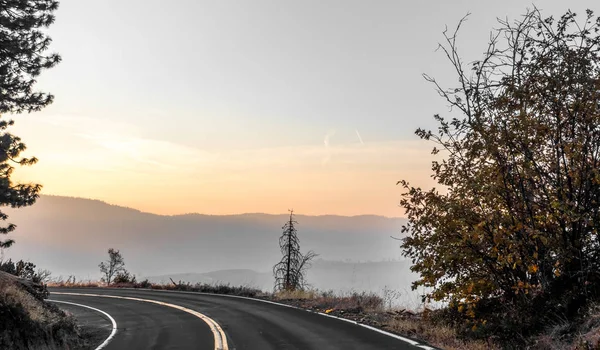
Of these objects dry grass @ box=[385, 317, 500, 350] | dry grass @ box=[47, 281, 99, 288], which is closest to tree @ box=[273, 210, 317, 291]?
dry grass @ box=[47, 281, 99, 288]

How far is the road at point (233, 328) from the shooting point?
10.8m

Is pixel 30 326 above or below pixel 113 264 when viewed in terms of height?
below

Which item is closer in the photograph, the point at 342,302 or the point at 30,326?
the point at 30,326

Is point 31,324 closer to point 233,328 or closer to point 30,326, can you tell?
point 30,326

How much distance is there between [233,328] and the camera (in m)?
13.3

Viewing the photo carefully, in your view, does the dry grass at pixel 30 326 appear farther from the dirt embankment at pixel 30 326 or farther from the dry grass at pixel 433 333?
the dry grass at pixel 433 333

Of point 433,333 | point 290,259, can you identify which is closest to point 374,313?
point 433,333

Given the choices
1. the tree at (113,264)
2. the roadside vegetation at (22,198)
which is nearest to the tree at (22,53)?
the roadside vegetation at (22,198)

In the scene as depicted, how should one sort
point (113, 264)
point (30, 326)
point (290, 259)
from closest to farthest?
1. point (30, 326)
2. point (290, 259)
3. point (113, 264)

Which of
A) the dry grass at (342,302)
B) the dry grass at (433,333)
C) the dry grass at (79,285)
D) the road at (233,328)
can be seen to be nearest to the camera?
the dry grass at (433,333)

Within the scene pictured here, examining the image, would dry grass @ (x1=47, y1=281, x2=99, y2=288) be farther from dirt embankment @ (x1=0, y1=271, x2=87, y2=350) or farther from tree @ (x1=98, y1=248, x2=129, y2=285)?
dirt embankment @ (x1=0, y1=271, x2=87, y2=350)

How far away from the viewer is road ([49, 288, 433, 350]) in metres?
10.8

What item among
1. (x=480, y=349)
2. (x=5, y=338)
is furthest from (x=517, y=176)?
(x=5, y=338)

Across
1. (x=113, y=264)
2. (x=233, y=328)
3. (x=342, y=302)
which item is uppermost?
(x=113, y=264)
